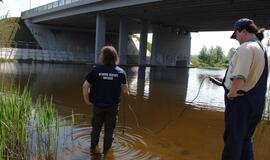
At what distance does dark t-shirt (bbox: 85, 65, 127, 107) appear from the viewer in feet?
18.9

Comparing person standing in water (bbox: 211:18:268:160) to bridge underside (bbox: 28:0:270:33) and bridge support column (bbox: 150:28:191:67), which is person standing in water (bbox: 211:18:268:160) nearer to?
bridge underside (bbox: 28:0:270:33)

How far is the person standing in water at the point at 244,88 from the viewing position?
14.1 feet

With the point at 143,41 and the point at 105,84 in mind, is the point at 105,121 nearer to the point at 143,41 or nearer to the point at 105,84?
the point at 105,84

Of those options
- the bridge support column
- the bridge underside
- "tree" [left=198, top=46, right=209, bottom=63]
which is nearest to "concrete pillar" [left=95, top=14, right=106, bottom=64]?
the bridge underside

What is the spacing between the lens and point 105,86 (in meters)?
5.80

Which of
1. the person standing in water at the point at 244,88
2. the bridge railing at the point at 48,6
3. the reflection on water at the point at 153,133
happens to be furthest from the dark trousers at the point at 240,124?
the bridge railing at the point at 48,6

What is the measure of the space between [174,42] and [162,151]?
59.2 meters

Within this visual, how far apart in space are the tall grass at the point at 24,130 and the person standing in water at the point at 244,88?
2.34 m

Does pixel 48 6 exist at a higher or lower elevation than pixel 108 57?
higher

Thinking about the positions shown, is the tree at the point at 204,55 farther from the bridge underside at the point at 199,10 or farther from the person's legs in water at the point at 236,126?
the person's legs in water at the point at 236,126

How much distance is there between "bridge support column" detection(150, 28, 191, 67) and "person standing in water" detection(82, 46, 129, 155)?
2014 inches

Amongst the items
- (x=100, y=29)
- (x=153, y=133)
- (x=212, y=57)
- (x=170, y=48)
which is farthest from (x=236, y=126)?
(x=212, y=57)

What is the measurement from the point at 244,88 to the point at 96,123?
2.59 metres

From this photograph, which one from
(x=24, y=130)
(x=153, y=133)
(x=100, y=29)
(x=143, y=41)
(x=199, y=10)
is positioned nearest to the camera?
(x=24, y=130)
